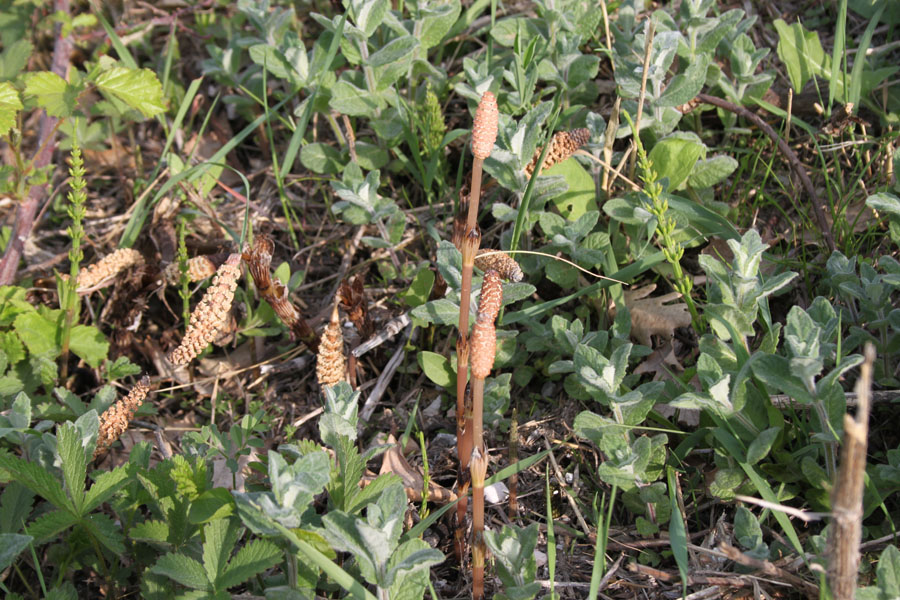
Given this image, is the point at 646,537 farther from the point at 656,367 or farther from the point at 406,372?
the point at 406,372

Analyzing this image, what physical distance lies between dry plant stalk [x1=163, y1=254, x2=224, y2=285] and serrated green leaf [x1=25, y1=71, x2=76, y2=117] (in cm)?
80

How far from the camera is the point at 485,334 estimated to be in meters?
1.77

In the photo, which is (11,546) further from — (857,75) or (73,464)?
(857,75)

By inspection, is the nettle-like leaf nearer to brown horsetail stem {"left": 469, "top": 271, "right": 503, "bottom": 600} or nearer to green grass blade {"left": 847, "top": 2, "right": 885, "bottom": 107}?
brown horsetail stem {"left": 469, "top": 271, "right": 503, "bottom": 600}

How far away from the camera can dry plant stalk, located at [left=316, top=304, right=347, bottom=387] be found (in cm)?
262

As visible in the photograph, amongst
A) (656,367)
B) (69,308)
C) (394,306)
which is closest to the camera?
(656,367)

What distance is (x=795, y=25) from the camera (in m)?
3.34

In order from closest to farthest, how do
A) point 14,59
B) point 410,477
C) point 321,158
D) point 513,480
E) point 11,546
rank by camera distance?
point 11,546 → point 513,480 → point 410,477 → point 321,158 → point 14,59

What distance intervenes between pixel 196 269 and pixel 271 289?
0.49 metres

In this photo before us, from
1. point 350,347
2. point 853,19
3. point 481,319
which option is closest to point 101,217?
point 350,347

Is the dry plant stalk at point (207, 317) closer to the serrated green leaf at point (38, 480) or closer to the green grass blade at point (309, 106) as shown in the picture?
the serrated green leaf at point (38, 480)

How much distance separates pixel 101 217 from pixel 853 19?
150 inches

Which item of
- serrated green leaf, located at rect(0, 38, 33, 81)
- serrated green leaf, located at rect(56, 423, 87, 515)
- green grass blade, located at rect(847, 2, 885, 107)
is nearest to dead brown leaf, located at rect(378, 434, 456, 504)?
serrated green leaf, located at rect(56, 423, 87, 515)

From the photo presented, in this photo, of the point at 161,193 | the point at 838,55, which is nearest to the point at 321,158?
the point at 161,193
